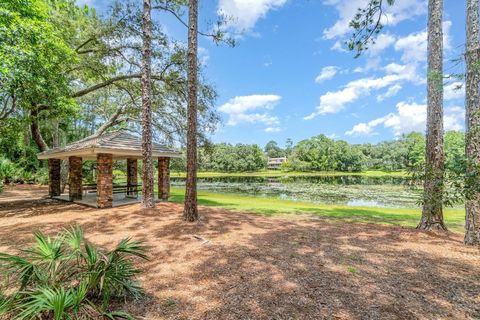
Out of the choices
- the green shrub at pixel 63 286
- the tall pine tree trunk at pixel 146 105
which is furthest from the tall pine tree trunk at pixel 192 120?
the green shrub at pixel 63 286

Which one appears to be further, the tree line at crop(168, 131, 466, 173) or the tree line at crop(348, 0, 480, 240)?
the tree line at crop(168, 131, 466, 173)

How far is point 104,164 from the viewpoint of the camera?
9.34 metres

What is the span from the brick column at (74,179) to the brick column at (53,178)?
2133mm

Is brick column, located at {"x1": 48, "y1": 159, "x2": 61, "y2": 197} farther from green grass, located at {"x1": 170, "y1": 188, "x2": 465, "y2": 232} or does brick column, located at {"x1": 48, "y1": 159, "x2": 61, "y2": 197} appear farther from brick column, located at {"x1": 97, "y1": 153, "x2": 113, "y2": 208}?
green grass, located at {"x1": 170, "y1": 188, "x2": 465, "y2": 232}

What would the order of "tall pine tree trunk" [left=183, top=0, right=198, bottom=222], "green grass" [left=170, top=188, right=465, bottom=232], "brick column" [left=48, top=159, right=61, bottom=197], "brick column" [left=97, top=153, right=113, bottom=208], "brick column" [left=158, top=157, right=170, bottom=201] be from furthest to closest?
"brick column" [left=48, top=159, right=61, bottom=197] < "brick column" [left=158, top=157, right=170, bottom=201] < "brick column" [left=97, top=153, right=113, bottom=208] < "green grass" [left=170, top=188, right=465, bottom=232] < "tall pine tree trunk" [left=183, top=0, right=198, bottom=222]

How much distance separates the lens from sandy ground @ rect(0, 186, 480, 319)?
→ 2807 mm

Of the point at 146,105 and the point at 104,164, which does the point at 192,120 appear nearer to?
the point at 146,105

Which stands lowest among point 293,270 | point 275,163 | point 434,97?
point 293,270

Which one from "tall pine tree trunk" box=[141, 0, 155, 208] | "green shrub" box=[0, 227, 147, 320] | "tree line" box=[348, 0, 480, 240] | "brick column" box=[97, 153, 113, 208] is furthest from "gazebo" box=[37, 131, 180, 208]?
"tree line" box=[348, 0, 480, 240]

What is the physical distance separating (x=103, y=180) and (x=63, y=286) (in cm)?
745

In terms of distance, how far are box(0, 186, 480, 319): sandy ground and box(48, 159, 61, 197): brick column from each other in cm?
624

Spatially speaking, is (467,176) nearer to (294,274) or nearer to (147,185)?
(294,274)

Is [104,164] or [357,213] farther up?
[104,164]

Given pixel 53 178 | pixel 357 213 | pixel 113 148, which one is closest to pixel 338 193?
pixel 357 213
